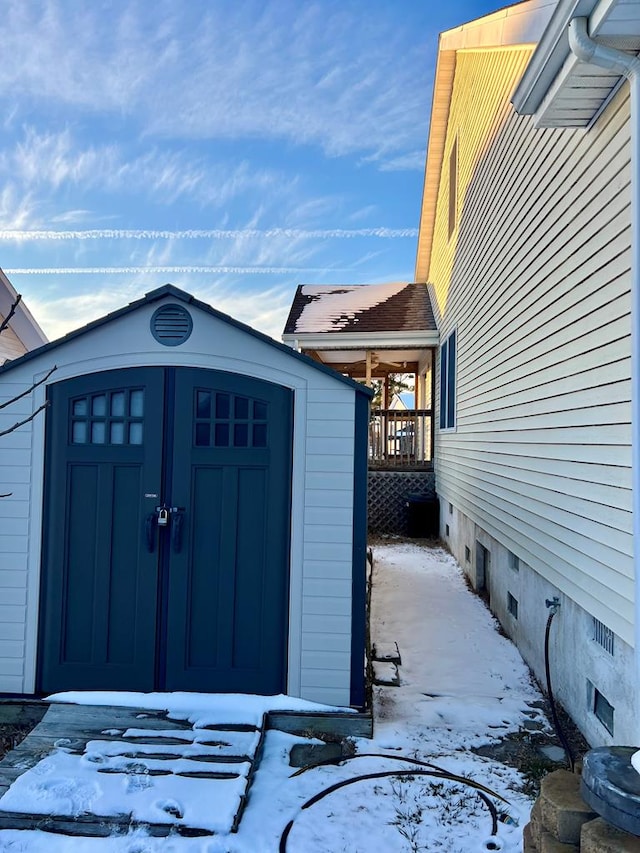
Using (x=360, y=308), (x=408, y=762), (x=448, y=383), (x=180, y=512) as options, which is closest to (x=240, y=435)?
(x=180, y=512)

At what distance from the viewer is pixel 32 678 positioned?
3.74 m

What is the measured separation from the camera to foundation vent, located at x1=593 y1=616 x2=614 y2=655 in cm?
318

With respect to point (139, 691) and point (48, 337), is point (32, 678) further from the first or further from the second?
point (48, 337)

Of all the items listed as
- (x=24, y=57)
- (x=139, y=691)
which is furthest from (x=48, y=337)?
(x=139, y=691)

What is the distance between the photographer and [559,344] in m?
4.21

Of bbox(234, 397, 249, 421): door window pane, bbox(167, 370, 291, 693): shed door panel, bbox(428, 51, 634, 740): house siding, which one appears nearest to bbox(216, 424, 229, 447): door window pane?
bbox(167, 370, 291, 693): shed door panel

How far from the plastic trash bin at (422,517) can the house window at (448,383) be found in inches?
57.9

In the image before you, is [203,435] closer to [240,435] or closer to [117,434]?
[240,435]

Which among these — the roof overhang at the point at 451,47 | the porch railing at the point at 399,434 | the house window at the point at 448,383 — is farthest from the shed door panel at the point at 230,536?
the porch railing at the point at 399,434

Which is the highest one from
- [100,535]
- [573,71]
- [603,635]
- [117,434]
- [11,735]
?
[573,71]

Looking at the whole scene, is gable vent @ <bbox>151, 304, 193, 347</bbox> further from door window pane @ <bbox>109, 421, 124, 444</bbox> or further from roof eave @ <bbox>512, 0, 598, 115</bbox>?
roof eave @ <bbox>512, 0, 598, 115</bbox>

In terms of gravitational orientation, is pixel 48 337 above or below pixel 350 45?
below

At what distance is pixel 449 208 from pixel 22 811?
409 inches

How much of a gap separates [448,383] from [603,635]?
717 cm
